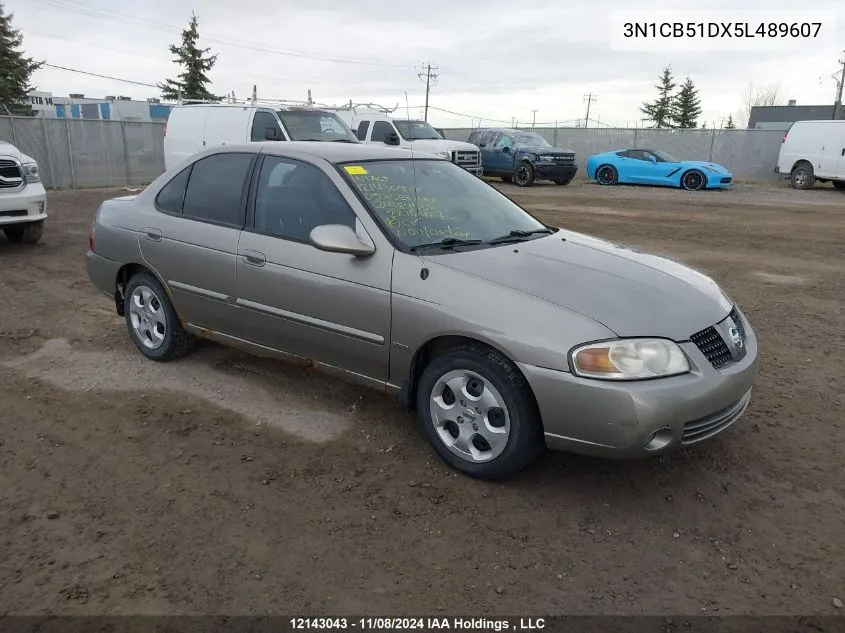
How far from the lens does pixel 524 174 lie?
22.0 meters

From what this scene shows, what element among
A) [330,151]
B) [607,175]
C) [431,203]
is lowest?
[607,175]

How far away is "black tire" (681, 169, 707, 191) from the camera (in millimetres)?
20906

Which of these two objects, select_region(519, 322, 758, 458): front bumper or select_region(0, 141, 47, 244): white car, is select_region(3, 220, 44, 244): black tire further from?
select_region(519, 322, 758, 458): front bumper

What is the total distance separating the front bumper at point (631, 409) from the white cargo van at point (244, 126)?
34.1ft

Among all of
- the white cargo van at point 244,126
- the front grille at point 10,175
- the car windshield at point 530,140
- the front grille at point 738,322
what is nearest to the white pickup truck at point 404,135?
the car windshield at point 530,140

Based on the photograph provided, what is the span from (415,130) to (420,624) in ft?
60.7

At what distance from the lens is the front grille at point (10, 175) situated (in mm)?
8648

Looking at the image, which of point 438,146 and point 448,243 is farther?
point 438,146

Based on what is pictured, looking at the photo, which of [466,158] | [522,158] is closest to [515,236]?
[466,158]

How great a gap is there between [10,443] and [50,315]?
2.84 m

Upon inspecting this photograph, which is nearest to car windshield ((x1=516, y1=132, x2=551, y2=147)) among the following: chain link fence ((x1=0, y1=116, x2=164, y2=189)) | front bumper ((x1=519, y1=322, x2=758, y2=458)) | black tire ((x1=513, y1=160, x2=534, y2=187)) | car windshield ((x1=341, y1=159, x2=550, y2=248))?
black tire ((x1=513, y1=160, x2=534, y2=187))

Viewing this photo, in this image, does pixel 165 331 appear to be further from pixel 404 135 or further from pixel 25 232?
pixel 404 135

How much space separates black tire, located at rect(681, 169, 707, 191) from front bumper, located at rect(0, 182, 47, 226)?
18272 millimetres

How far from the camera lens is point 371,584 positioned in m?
2.66
